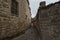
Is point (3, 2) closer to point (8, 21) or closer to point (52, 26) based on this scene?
point (8, 21)

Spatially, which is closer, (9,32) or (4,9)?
(4,9)

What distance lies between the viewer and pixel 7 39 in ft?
12.3

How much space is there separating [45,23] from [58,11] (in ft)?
2.38

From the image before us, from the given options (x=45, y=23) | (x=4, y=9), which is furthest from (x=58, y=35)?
(x=4, y=9)

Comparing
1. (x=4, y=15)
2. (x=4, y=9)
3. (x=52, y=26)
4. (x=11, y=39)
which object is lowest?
(x=11, y=39)

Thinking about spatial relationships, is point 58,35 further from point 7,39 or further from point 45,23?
point 7,39

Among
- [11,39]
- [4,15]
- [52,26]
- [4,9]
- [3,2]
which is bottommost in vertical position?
[11,39]

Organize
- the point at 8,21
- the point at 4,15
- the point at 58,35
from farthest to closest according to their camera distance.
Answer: the point at 8,21, the point at 4,15, the point at 58,35

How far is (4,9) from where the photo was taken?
3.69 meters

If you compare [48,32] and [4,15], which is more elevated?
[4,15]

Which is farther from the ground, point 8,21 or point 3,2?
point 3,2

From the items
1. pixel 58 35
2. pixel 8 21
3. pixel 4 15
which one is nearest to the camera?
pixel 58 35

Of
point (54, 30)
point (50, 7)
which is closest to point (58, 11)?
point (50, 7)

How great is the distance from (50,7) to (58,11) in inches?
15.7
